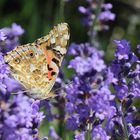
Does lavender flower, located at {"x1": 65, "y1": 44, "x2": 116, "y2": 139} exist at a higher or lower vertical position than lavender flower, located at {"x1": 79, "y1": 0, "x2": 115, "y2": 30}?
lower

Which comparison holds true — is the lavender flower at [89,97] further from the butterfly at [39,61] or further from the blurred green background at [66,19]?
the blurred green background at [66,19]

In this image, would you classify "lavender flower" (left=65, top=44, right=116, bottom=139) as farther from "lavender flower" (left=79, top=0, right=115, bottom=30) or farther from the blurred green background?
the blurred green background

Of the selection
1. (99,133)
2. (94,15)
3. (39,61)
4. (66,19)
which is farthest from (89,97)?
(66,19)

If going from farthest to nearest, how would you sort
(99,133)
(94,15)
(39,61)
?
(94,15)
(39,61)
(99,133)

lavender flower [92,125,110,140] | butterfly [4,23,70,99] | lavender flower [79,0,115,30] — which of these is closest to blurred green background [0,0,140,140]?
lavender flower [79,0,115,30]

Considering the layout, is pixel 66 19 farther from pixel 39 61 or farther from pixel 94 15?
pixel 39 61

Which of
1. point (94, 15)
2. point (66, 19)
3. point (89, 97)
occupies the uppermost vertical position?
point (66, 19)
